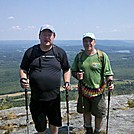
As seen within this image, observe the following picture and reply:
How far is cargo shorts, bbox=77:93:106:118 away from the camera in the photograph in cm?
548

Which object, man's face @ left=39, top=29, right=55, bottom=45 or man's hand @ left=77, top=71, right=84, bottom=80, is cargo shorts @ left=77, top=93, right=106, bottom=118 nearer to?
man's hand @ left=77, top=71, right=84, bottom=80

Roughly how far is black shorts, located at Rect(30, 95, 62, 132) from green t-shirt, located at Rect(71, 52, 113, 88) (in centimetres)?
86

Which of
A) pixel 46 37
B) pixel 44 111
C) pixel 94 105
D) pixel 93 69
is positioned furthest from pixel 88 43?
pixel 44 111

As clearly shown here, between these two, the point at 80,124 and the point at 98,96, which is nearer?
the point at 98,96

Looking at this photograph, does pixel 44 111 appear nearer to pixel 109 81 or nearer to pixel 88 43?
pixel 109 81

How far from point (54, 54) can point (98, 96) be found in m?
1.57

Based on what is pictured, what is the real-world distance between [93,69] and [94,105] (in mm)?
921

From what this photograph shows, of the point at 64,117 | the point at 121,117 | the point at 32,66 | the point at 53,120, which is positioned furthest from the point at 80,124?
the point at 32,66

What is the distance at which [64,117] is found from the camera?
25.6ft

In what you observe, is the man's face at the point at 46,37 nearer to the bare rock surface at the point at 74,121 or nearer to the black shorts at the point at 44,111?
the black shorts at the point at 44,111

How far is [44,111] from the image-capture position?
203 inches

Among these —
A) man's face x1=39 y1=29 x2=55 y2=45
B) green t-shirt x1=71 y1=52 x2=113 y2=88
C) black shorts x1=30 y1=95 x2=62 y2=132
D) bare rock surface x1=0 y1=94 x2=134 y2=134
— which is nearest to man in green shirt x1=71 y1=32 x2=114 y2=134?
green t-shirt x1=71 y1=52 x2=113 y2=88

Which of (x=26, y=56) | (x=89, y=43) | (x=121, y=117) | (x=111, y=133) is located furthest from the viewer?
(x=121, y=117)

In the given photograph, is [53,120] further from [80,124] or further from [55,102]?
[80,124]
